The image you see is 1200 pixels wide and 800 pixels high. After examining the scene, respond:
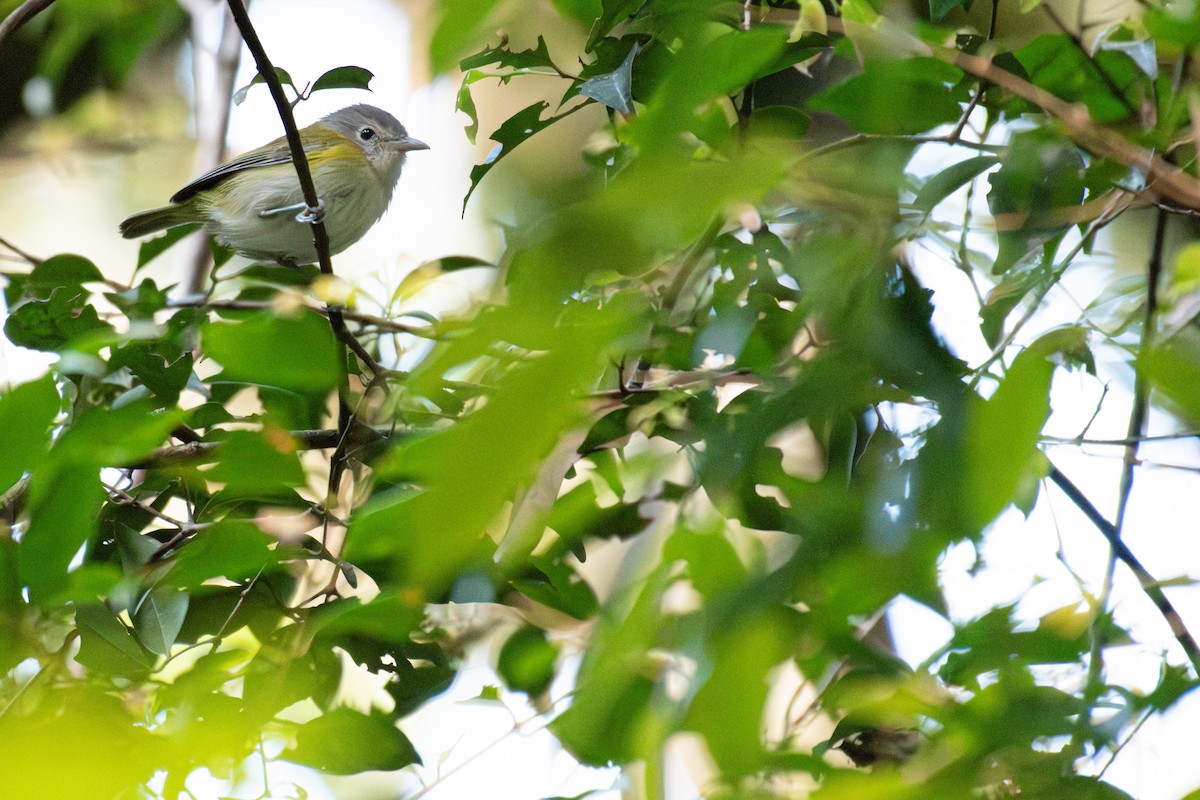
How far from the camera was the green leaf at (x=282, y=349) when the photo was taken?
3.01 feet

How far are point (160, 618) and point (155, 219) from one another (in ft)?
7.83

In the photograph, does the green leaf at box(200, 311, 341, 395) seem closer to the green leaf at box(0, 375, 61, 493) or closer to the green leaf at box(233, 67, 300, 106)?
the green leaf at box(0, 375, 61, 493)

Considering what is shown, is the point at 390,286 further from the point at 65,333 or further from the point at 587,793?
the point at 587,793

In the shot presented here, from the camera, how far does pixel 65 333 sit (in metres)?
1.60

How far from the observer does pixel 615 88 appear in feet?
4.29

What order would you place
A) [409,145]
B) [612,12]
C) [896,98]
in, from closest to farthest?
[896,98]
[612,12]
[409,145]

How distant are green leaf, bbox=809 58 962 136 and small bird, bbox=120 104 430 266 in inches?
94.9

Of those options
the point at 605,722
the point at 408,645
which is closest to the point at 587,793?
the point at 605,722

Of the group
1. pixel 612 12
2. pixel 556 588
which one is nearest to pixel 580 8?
pixel 612 12

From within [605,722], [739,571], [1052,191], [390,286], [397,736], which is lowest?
[397,736]

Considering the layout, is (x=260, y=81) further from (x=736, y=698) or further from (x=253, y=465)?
(x=736, y=698)

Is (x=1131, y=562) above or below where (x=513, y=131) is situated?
below

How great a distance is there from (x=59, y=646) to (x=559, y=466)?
2.29 feet

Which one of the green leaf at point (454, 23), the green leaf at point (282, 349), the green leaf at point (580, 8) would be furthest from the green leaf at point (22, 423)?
the green leaf at point (580, 8)
